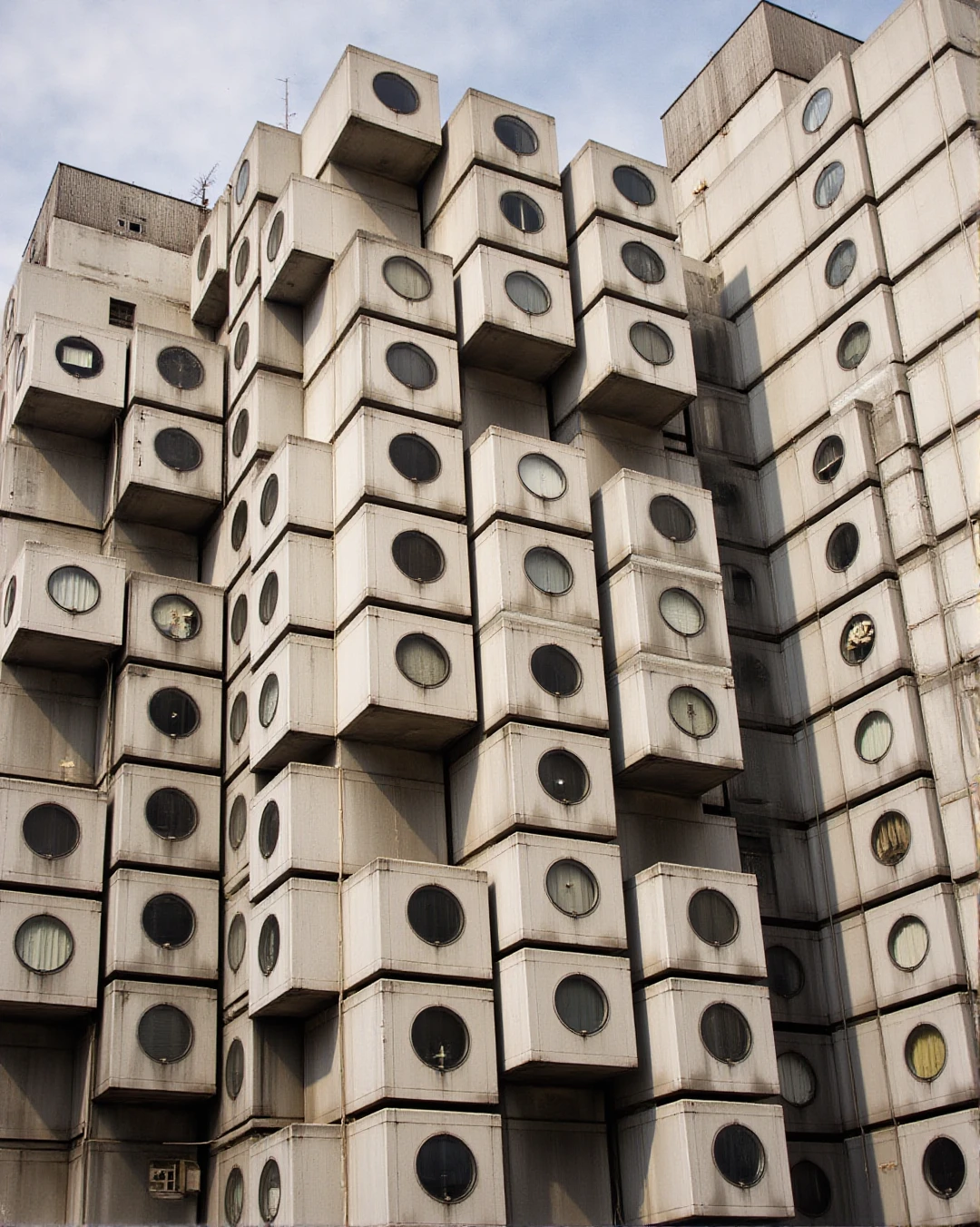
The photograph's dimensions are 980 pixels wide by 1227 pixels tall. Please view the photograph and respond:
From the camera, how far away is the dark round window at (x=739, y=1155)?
3678cm

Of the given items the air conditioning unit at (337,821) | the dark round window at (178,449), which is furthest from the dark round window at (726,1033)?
the dark round window at (178,449)

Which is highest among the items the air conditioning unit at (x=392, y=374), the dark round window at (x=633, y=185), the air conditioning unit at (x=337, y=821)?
the dark round window at (x=633, y=185)

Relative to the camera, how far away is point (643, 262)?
164 ft

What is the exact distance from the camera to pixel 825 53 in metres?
63.8

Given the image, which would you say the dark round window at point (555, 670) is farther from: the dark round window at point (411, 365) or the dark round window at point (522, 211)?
the dark round window at point (522, 211)

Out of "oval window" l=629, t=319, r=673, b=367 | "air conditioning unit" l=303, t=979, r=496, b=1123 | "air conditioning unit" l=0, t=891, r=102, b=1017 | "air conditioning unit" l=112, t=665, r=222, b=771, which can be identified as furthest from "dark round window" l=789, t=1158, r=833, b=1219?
"oval window" l=629, t=319, r=673, b=367

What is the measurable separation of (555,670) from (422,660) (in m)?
3.49

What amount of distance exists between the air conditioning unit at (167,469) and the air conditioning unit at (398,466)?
7.03 m

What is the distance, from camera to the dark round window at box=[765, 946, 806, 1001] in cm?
4500

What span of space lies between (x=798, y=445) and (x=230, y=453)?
18013 mm

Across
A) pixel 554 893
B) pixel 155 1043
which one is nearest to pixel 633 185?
pixel 554 893

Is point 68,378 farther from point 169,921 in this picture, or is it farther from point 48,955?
point 48,955

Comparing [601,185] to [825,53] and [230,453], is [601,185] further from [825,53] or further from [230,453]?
[825,53]

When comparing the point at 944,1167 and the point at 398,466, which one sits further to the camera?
the point at 398,466
